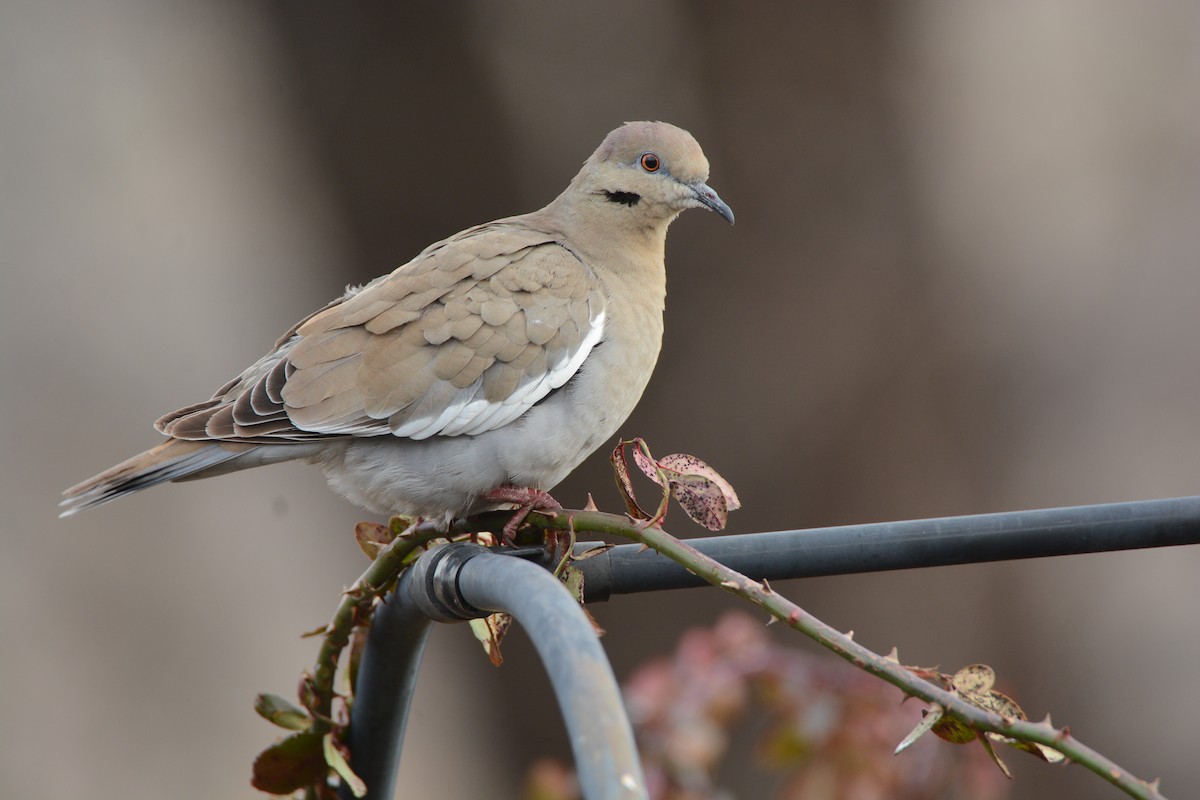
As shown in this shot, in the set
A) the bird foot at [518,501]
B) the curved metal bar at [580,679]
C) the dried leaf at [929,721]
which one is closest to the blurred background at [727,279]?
the bird foot at [518,501]

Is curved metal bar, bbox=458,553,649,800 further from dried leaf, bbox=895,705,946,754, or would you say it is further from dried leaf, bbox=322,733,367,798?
dried leaf, bbox=322,733,367,798

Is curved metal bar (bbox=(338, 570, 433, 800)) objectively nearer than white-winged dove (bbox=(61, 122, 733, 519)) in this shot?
Yes

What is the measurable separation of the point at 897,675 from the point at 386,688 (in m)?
0.87

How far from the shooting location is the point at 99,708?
186 inches

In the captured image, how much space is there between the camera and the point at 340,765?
1833 millimetres

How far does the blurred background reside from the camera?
187 inches

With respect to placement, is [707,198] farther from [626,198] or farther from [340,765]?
[340,765]

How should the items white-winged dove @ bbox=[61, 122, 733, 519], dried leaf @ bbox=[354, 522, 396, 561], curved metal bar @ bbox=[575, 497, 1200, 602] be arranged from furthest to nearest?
white-winged dove @ bbox=[61, 122, 733, 519] < dried leaf @ bbox=[354, 522, 396, 561] < curved metal bar @ bbox=[575, 497, 1200, 602]

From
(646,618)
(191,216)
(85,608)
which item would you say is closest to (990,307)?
(646,618)

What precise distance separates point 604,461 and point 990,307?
1.72 m

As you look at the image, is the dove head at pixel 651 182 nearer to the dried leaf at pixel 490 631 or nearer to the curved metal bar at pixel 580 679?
the dried leaf at pixel 490 631

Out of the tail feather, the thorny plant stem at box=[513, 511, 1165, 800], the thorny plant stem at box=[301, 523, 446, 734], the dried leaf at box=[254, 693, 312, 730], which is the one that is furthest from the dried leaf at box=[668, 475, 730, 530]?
the tail feather

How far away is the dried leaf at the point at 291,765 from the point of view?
182 cm

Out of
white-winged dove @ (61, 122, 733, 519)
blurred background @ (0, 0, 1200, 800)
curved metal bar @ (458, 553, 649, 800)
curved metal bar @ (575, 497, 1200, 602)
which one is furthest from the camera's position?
blurred background @ (0, 0, 1200, 800)
